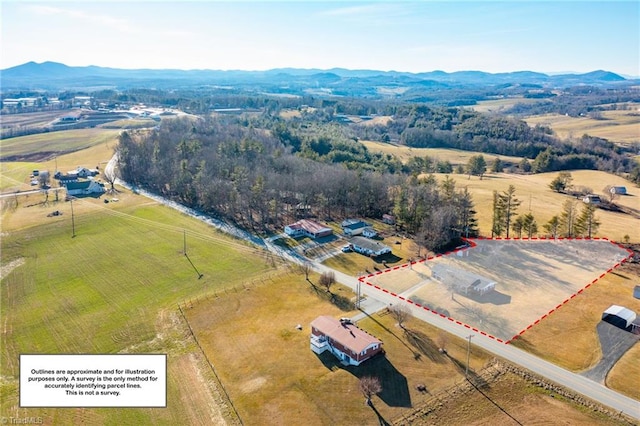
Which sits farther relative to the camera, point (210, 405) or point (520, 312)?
point (520, 312)

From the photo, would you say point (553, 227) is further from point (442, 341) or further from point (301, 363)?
point (301, 363)

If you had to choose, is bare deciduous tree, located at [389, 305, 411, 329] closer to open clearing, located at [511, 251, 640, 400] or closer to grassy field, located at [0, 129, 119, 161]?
open clearing, located at [511, 251, 640, 400]

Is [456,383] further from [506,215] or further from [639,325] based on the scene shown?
[506,215]

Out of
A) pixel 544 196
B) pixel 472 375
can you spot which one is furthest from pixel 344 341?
pixel 544 196

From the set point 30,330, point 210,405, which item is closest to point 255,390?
point 210,405

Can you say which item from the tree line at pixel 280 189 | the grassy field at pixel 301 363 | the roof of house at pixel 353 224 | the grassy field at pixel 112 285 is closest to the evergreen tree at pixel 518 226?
the tree line at pixel 280 189

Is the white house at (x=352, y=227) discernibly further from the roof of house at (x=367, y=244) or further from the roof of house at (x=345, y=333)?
the roof of house at (x=345, y=333)

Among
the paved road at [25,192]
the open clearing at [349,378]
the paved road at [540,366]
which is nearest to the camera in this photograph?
the open clearing at [349,378]
